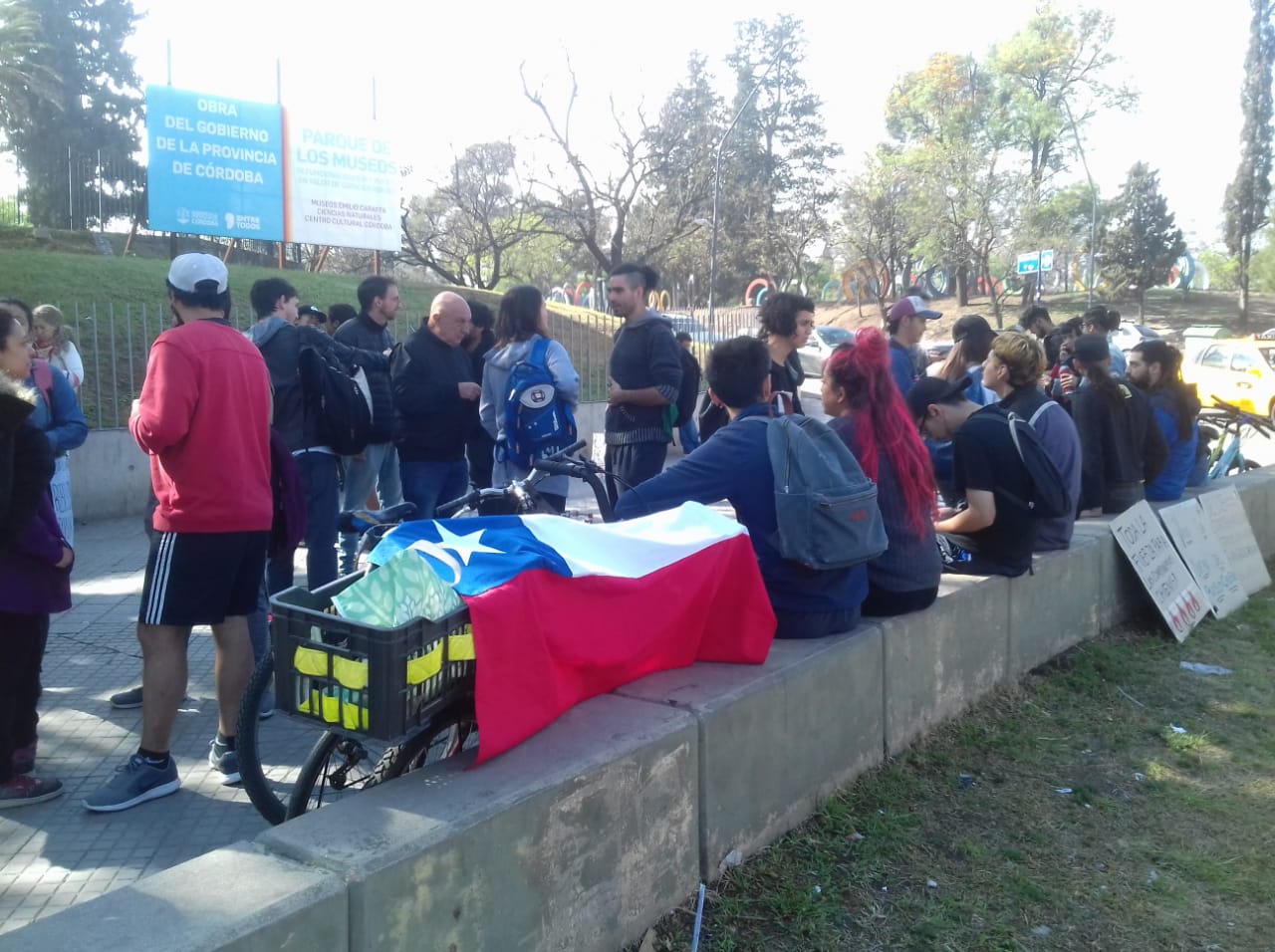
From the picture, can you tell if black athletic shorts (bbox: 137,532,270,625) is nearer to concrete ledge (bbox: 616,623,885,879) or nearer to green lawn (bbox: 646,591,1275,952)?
concrete ledge (bbox: 616,623,885,879)

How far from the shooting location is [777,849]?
346 centimetres

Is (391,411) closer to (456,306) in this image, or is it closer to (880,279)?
(456,306)

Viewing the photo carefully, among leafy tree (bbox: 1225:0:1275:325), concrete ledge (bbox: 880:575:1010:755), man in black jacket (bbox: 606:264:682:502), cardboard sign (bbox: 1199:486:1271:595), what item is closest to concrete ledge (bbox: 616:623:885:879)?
concrete ledge (bbox: 880:575:1010:755)

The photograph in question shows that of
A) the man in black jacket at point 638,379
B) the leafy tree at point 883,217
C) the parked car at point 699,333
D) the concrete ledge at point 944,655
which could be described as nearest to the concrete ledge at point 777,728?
the concrete ledge at point 944,655

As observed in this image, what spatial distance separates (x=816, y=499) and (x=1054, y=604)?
2.50m

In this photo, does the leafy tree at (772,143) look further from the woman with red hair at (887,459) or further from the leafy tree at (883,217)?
the woman with red hair at (887,459)

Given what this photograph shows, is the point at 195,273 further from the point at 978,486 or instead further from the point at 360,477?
the point at 978,486

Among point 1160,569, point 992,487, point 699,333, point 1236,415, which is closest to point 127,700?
point 992,487

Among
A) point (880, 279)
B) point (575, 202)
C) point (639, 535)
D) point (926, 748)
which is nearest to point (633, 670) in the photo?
point (639, 535)

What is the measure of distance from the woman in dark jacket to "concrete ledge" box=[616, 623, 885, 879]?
2.12m

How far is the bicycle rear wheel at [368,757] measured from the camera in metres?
2.95

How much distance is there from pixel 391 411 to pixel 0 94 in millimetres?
29814

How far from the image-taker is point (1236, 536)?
755cm

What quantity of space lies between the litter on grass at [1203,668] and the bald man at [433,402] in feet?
13.1
